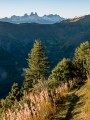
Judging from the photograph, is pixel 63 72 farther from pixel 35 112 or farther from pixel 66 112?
pixel 35 112

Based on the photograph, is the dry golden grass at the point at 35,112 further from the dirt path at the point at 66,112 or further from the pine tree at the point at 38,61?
the pine tree at the point at 38,61

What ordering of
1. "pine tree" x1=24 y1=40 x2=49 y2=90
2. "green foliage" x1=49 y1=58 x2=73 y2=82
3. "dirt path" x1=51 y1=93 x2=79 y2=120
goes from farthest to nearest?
1. "pine tree" x1=24 y1=40 x2=49 y2=90
2. "green foliage" x1=49 y1=58 x2=73 y2=82
3. "dirt path" x1=51 y1=93 x2=79 y2=120

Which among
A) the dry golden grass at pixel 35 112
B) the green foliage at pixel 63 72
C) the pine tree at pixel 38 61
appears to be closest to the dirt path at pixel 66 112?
the dry golden grass at pixel 35 112

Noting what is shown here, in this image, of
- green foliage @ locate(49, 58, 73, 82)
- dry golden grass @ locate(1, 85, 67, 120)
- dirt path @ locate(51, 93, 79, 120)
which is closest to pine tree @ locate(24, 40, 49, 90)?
green foliage @ locate(49, 58, 73, 82)

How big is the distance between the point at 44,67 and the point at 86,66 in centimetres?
3120

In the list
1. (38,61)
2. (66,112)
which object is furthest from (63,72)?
(38,61)

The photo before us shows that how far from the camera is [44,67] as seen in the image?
285ft

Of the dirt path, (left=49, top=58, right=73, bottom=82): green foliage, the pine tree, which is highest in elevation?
the pine tree

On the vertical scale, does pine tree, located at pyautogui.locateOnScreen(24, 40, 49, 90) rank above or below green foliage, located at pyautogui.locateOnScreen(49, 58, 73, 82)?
above

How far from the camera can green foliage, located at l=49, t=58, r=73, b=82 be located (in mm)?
50719

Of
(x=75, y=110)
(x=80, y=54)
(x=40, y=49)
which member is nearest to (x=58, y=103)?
(x=75, y=110)

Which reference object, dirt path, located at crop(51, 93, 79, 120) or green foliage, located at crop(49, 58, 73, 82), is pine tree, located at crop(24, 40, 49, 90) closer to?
green foliage, located at crop(49, 58, 73, 82)

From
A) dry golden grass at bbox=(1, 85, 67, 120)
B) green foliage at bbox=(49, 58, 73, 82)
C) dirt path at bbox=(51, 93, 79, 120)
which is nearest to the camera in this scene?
dry golden grass at bbox=(1, 85, 67, 120)

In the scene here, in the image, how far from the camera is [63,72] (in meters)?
51.8
